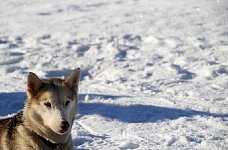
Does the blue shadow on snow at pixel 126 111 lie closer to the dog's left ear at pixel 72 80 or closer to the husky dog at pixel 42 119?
the dog's left ear at pixel 72 80

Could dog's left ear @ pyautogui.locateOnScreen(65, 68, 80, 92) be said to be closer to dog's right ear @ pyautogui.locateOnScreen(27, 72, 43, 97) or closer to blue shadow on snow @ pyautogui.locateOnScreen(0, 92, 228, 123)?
dog's right ear @ pyautogui.locateOnScreen(27, 72, 43, 97)

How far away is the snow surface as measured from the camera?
7.02 meters

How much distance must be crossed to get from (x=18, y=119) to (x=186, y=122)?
10.7 ft

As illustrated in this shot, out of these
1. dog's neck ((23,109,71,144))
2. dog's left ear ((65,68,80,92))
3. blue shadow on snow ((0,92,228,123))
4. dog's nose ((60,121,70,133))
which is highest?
dog's left ear ((65,68,80,92))

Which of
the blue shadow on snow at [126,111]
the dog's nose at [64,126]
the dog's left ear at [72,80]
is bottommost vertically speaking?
the blue shadow on snow at [126,111]

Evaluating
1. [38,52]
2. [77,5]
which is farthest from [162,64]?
[77,5]

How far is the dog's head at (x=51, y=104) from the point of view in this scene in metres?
4.50

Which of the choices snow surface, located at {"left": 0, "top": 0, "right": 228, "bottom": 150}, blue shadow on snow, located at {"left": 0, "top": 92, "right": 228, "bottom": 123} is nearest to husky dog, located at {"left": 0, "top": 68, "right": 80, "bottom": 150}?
snow surface, located at {"left": 0, "top": 0, "right": 228, "bottom": 150}

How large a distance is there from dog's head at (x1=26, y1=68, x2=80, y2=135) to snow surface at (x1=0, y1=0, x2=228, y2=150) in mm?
1851

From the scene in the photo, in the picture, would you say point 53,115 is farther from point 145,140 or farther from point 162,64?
point 162,64

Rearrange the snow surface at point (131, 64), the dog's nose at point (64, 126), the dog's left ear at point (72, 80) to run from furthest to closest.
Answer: the snow surface at point (131, 64) < the dog's left ear at point (72, 80) < the dog's nose at point (64, 126)

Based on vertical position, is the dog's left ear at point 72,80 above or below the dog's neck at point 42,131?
above

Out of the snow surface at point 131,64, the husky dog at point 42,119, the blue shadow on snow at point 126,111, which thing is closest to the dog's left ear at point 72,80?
the husky dog at point 42,119

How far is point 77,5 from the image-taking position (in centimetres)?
1908
